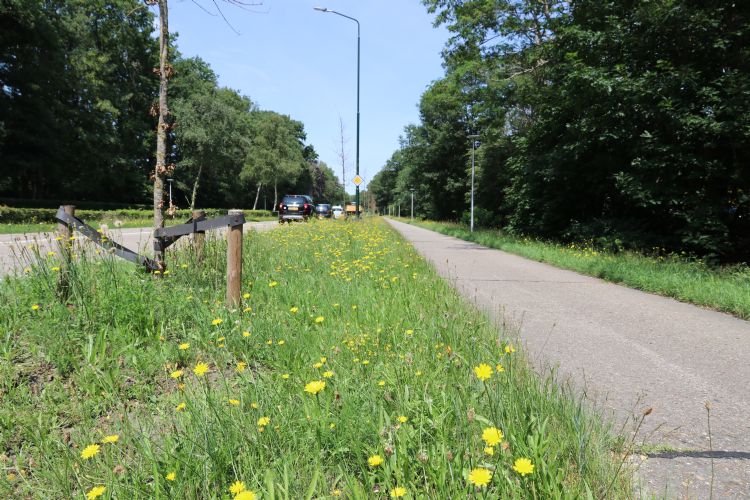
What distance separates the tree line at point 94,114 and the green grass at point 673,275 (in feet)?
55.0

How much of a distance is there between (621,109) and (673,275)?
17.9ft

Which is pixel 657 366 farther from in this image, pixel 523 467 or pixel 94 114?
pixel 94 114

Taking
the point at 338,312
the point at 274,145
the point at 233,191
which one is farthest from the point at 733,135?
the point at 233,191

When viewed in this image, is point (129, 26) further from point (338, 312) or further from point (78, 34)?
point (338, 312)

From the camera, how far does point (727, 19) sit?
928 centimetres

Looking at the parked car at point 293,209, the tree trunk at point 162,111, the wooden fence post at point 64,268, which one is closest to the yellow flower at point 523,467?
the wooden fence post at point 64,268

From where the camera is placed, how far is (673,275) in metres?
6.76

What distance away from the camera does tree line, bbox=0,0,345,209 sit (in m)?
25.1

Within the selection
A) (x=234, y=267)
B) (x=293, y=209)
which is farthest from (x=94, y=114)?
(x=234, y=267)

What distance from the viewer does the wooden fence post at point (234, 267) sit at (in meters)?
3.95

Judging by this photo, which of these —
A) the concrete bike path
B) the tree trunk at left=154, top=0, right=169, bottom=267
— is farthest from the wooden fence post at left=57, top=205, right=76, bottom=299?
the concrete bike path

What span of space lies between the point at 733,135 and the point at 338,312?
9.22m

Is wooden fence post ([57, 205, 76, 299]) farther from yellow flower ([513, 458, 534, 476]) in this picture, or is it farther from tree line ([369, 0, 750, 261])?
tree line ([369, 0, 750, 261])

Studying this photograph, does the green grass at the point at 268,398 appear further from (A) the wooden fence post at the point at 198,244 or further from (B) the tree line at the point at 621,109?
(B) the tree line at the point at 621,109
